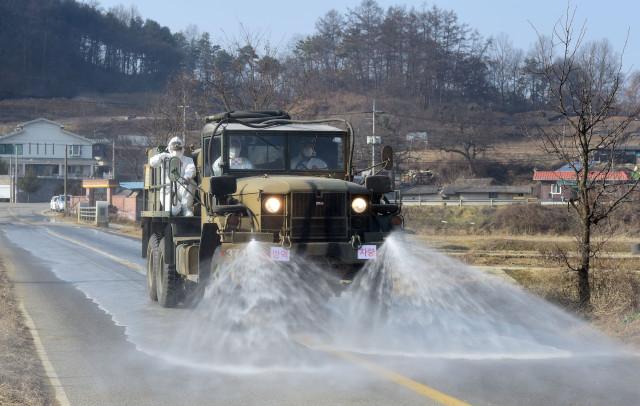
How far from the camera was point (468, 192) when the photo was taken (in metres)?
A: 83.9

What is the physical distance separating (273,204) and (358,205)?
1171 millimetres

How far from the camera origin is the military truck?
38.7ft

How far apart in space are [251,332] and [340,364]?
2.03m

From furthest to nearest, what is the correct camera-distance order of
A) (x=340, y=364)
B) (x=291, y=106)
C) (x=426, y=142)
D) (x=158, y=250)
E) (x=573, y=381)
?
(x=426, y=142)
(x=291, y=106)
(x=158, y=250)
(x=340, y=364)
(x=573, y=381)

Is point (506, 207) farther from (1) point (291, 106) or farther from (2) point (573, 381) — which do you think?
(2) point (573, 381)

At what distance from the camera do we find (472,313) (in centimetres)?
1281

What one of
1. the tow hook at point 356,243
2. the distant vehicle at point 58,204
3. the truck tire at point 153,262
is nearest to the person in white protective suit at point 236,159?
the tow hook at point 356,243

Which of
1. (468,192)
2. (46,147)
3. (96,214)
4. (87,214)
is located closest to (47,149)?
(46,147)

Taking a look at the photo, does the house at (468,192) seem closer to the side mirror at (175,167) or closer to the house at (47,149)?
the house at (47,149)

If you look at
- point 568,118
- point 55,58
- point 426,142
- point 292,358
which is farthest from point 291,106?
point 55,58

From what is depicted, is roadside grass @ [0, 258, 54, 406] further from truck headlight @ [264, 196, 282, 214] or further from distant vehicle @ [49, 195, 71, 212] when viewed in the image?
distant vehicle @ [49, 195, 71, 212]

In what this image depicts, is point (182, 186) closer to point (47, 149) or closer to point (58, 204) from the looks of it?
point (58, 204)

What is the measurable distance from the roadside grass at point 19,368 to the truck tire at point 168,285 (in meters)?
2.23

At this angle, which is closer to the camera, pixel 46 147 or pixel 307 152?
pixel 307 152
